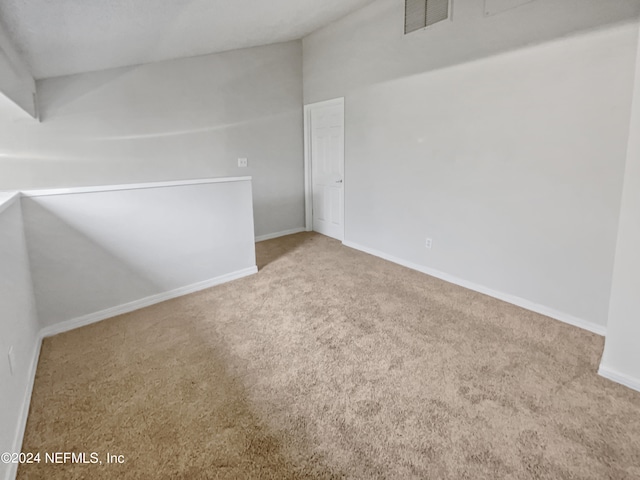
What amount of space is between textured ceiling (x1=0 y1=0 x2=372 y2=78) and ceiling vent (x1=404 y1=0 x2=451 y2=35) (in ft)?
2.25

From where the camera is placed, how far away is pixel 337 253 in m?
4.39

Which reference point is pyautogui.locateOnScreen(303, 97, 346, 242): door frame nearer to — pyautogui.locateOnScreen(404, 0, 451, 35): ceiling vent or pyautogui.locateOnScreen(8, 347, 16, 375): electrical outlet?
pyautogui.locateOnScreen(404, 0, 451, 35): ceiling vent

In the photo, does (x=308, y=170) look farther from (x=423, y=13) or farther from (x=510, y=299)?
(x=510, y=299)

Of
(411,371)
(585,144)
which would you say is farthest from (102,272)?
(585,144)

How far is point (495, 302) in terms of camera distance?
2982 millimetres

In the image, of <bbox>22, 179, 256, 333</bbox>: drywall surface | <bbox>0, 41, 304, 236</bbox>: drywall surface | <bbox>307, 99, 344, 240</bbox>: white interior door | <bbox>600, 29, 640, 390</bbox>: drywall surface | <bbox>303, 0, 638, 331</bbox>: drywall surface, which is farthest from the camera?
<bbox>307, 99, 344, 240</bbox>: white interior door

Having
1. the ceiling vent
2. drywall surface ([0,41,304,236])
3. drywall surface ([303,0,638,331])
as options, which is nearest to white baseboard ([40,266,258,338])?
drywall surface ([0,41,304,236])

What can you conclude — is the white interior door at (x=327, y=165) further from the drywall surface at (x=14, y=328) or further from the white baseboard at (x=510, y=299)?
the drywall surface at (x=14, y=328)

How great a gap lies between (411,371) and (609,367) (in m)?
1.14

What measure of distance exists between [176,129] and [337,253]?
249cm

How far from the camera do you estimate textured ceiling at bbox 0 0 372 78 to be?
198cm

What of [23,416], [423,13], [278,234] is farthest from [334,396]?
[278,234]

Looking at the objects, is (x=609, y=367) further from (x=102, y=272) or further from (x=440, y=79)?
(x=102, y=272)

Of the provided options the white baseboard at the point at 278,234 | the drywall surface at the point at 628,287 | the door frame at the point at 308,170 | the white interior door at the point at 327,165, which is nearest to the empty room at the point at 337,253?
the drywall surface at the point at 628,287
